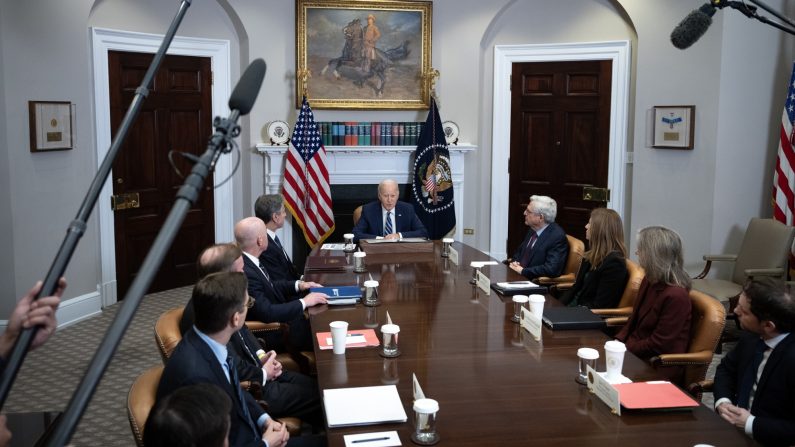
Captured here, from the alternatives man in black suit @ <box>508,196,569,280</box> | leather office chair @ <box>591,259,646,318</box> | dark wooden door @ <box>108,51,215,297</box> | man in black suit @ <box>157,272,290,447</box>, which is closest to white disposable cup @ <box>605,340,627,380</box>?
man in black suit @ <box>157,272,290,447</box>

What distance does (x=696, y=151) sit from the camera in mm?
7227

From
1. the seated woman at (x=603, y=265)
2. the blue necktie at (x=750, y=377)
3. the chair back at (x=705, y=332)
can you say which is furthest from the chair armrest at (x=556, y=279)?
the blue necktie at (x=750, y=377)

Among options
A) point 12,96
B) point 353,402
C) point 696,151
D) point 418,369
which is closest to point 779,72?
point 696,151

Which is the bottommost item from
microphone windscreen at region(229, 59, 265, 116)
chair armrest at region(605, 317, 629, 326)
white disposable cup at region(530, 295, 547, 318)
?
chair armrest at region(605, 317, 629, 326)

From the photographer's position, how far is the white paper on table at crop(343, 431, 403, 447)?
2301mm

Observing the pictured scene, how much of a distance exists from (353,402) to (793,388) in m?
1.62

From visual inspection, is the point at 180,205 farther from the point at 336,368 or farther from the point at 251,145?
the point at 251,145

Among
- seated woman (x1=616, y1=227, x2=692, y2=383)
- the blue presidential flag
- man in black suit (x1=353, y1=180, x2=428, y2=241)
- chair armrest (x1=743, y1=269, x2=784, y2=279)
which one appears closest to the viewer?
seated woman (x1=616, y1=227, x2=692, y2=383)

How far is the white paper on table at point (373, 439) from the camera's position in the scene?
90.6 inches

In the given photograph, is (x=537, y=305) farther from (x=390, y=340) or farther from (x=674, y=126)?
(x=674, y=126)

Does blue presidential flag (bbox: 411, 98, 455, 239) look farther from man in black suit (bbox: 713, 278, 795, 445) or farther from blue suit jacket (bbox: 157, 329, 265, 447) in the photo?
blue suit jacket (bbox: 157, 329, 265, 447)

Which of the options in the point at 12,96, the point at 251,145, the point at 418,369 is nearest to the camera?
the point at 418,369

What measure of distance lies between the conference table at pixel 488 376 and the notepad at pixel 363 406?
0.09 feet

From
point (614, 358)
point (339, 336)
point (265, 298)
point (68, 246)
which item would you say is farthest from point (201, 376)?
point (265, 298)
